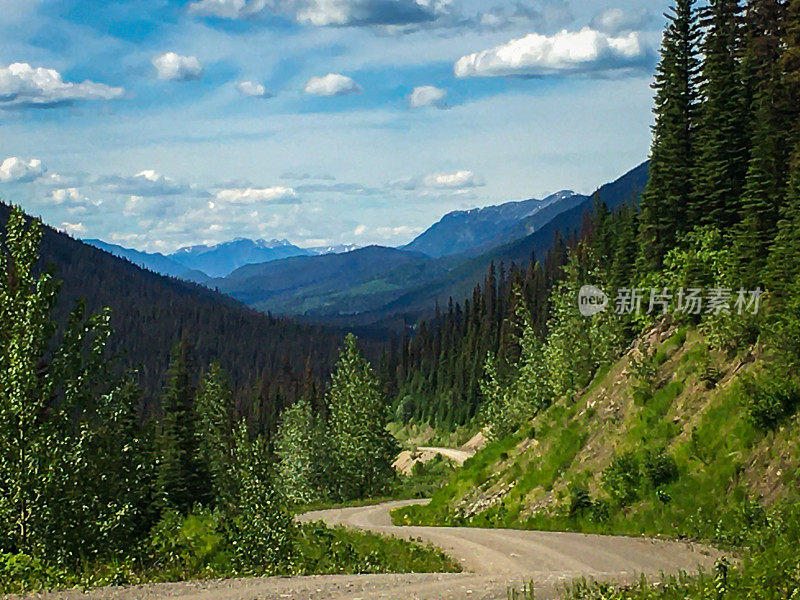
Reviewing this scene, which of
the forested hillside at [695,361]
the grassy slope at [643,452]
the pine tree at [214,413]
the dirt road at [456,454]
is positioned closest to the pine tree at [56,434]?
the forested hillside at [695,361]

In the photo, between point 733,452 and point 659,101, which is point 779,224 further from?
point 659,101

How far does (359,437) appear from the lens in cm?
6769

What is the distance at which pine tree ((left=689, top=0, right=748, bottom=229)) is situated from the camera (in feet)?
122

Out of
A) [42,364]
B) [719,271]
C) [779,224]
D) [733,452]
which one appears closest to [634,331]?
[719,271]

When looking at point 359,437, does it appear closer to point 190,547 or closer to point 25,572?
point 190,547

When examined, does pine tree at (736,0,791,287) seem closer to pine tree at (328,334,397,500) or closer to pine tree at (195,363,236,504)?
pine tree at (328,334,397,500)

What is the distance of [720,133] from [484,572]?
26491 millimetres

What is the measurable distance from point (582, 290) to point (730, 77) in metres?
16.2

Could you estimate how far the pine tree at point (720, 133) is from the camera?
122 ft

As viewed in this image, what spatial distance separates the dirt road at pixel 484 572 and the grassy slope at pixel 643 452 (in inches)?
128

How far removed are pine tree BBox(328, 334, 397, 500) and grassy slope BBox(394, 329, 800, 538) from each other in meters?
28.1

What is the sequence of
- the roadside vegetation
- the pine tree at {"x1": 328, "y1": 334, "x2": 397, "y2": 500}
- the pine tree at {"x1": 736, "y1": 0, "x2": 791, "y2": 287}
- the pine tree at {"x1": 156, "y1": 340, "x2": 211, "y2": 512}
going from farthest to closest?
the pine tree at {"x1": 328, "y1": 334, "x2": 397, "y2": 500}, the pine tree at {"x1": 156, "y1": 340, "x2": 211, "y2": 512}, the pine tree at {"x1": 736, "y1": 0, "x2": 791, "y2": 287}, the roadside vegetation

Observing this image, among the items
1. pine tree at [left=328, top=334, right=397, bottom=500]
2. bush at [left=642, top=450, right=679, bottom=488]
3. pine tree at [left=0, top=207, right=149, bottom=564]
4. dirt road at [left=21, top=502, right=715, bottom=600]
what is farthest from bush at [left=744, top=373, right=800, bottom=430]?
pine tree at [left=328, top=334, right=397, bottom=500]

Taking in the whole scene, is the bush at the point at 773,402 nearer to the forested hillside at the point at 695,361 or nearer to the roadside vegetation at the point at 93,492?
the forested hillside at the point at 695,361
